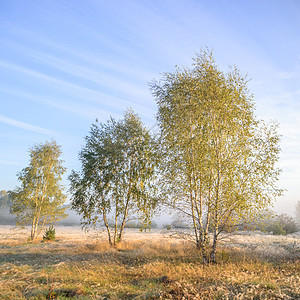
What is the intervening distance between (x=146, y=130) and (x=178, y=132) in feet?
20.5

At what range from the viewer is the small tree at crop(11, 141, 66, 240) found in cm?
2584

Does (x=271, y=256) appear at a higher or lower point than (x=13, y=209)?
lower

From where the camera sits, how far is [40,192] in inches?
1035

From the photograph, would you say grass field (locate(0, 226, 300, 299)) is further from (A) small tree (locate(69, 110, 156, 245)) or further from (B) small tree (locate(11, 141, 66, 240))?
(B) small tree (locate(11, 141, 66, 240))

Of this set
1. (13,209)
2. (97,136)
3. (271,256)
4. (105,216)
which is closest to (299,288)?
(271,256)

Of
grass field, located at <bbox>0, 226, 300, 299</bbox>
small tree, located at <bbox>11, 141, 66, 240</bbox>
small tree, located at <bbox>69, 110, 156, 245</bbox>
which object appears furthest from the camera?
small tree, located at <bbox>11, 141, 66, 240</bbox>

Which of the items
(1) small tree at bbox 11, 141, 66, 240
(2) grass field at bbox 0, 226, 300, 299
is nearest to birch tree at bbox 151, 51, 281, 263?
(2) grass field at bbox 0, 226, 300, 299

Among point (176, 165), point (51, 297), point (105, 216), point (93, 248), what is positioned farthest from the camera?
point (105, 216)

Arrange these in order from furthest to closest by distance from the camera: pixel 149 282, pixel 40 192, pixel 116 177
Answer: pixel 40 192 → pixel 116 177 → pixel 149 282

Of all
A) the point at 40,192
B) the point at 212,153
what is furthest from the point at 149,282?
the point at 40,192

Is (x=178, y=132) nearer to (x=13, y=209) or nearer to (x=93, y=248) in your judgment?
(x=93, y=248)

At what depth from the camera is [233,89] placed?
1475 cm

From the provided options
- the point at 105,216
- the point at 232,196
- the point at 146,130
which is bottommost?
the point at 105,216

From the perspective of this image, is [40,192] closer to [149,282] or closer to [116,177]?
[116,177]
